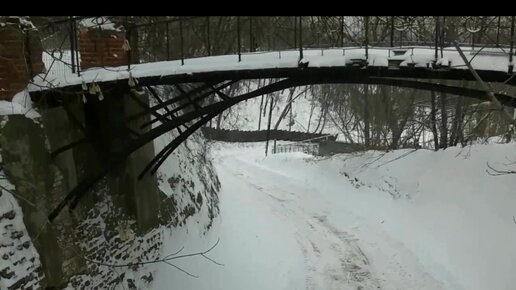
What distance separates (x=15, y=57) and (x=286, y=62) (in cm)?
312

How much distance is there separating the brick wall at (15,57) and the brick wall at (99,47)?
4.84ft

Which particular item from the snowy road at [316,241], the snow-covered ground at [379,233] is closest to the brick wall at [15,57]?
the snow-covered ground at [379,233]

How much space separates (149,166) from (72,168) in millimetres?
1507

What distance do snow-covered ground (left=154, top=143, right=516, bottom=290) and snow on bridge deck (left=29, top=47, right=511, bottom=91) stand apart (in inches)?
126

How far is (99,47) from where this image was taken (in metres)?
7.48

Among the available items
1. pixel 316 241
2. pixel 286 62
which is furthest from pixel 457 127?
pixel 286 62

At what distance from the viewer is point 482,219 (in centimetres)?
988

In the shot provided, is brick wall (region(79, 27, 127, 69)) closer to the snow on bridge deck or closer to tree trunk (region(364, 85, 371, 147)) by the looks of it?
the snow on bridge deck

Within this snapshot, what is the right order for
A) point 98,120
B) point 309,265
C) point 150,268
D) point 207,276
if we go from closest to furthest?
point 98,120 < point 150,268 < point 207,276 < point 309,265

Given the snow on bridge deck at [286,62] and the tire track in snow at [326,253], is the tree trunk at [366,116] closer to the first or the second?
the tire track in snow at [326,253]

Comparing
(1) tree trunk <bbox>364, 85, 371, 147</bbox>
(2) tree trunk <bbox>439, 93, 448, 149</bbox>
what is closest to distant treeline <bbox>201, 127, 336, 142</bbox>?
(1) tree trunk <bbox>364, 85, 371, 147</bbox>

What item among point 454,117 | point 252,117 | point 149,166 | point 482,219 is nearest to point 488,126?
point 454,117

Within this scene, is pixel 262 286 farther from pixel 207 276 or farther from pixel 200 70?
pixel 200 70

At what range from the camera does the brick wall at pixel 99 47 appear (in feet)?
24.2
